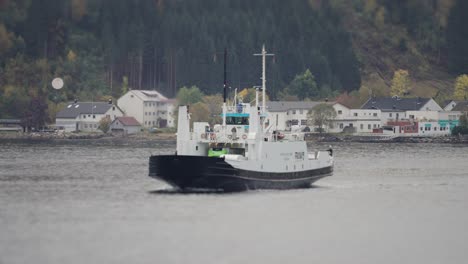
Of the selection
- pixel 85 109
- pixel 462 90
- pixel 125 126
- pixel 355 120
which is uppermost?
pixel 462 90

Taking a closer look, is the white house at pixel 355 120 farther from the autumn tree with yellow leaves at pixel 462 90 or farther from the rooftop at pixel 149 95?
the autumn tree with yellow leaves at pixel 462 90

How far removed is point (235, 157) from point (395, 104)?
10322 cm

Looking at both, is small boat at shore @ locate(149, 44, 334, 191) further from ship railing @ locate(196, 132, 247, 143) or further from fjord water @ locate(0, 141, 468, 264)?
fjord water @ locate(0, 141, 468, 264)

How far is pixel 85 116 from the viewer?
524ft

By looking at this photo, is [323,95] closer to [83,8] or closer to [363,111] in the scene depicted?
[363,111]

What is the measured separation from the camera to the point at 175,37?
189500 mm

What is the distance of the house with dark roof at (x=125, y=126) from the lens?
156 m

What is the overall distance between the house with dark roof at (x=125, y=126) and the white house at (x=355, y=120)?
25931 mm

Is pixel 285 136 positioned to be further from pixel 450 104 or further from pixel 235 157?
pixel 450 104

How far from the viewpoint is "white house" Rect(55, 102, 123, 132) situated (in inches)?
6250

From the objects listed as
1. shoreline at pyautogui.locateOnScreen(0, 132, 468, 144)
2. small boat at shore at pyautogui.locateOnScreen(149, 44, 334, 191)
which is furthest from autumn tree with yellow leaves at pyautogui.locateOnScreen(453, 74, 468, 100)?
small boat at shore at pyautogui.locateOnScreen(149, 44, 334, 191)

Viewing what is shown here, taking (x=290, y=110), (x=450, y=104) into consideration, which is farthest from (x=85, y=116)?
(x=450, y=104)

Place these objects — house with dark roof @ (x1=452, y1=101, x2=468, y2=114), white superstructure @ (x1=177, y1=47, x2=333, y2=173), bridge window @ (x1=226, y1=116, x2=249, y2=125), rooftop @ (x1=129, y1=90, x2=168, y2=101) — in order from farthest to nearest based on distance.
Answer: house with dark roof @ (x1=452, y1=101, x2=468, y2=114) < rooftop @ (x1=129, y1=90, x2=168, y2=101) < bridge window @ (x1=226, y1=116, x2=249, y2=125) < white superstructure @ (x1=177, y1=47, x2=333, y2=173)

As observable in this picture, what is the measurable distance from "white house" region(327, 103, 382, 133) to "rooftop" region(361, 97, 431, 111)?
2.37 metres
